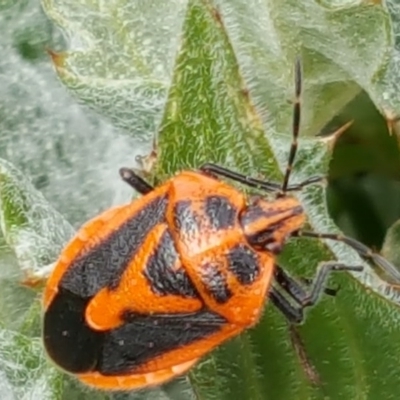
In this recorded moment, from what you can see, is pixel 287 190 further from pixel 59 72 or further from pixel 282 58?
pixel 59 72

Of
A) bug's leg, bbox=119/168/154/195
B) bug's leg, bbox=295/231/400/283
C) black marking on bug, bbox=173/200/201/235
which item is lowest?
bug's leg, bbox=295/231/400/283

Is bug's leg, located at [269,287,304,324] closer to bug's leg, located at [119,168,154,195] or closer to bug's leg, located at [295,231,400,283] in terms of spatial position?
bug's leg, located at [295,231,400,283]

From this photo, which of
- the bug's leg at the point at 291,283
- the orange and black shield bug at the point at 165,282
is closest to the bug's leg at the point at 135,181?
the orange and black shield bug at the point at 165,282

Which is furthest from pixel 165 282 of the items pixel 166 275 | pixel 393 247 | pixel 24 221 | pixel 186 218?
pixel 393 247

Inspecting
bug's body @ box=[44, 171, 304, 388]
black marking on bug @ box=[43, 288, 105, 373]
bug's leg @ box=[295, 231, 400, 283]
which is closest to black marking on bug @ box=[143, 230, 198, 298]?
bug's body @ box=[44, 171, 304, 388]

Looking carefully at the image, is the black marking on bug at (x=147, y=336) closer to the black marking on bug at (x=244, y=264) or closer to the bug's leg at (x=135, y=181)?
the black marking on bug at (x=244, y=264)

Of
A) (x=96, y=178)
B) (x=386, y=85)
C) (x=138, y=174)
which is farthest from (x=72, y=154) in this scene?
(x=386, y=85)

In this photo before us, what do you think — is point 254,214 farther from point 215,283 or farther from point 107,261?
point 107,261
